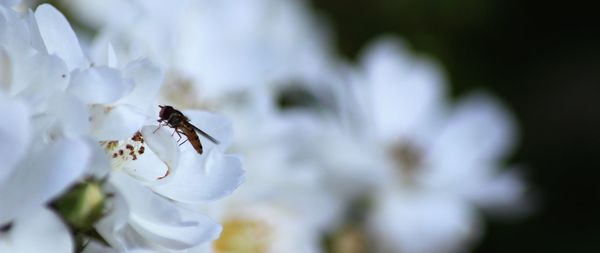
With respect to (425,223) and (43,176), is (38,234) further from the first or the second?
(425,223)

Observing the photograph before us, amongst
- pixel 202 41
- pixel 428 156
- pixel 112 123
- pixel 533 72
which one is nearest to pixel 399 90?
pixel 428 156

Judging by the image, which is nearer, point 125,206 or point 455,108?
point 125,206

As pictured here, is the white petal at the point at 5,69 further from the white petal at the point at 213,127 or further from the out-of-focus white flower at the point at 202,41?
the out-of-focus white flower at the point at 202,41

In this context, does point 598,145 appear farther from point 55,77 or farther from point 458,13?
point 55,77

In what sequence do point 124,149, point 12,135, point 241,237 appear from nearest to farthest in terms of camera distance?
point 12,135 → point 124,149 → point 241,237

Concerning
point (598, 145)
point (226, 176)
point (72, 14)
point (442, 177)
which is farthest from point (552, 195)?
point (226, 176)

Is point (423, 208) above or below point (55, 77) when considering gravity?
above
